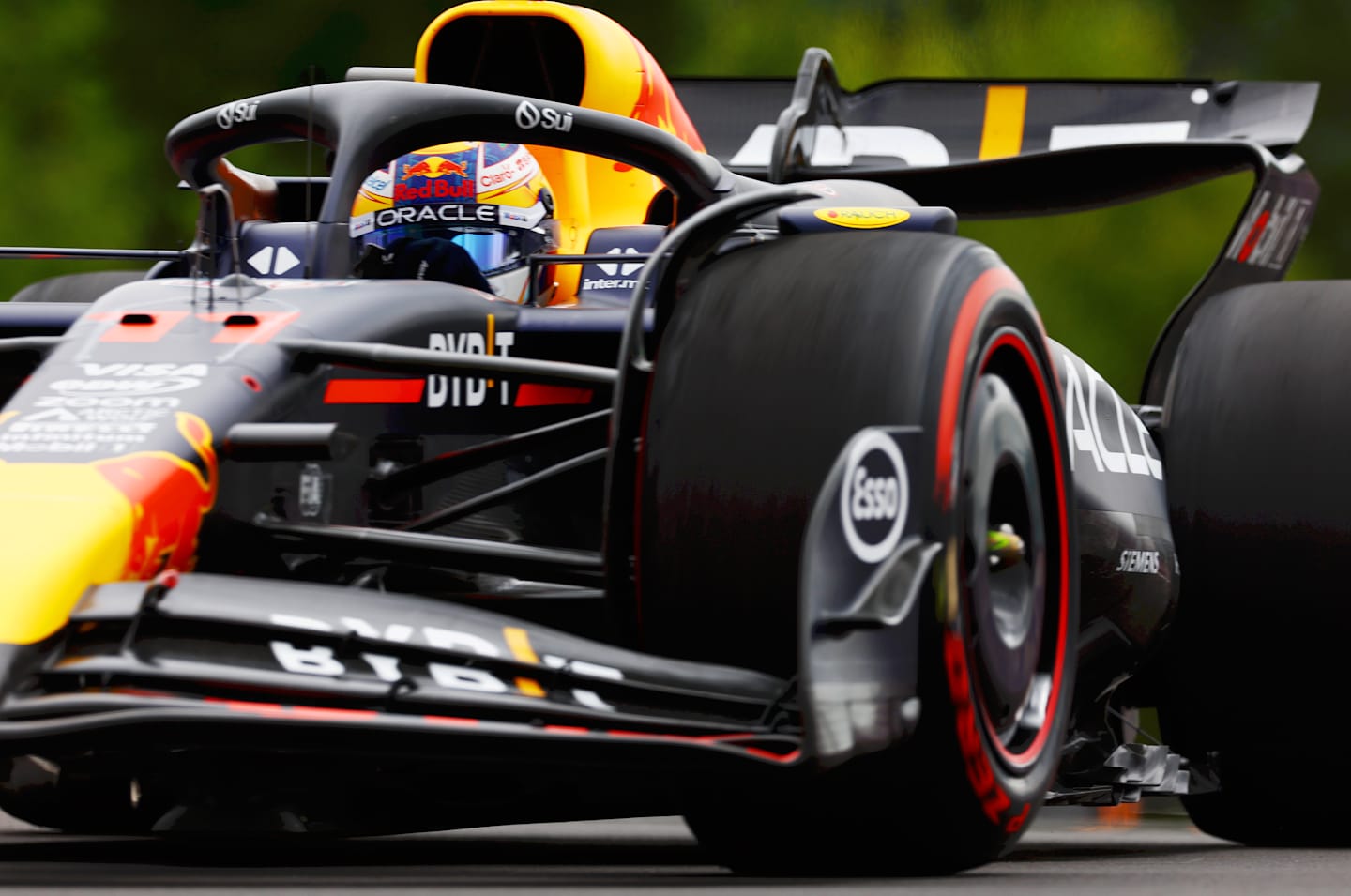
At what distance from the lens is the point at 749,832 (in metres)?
4.00

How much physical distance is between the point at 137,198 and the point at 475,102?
10788 millimetres

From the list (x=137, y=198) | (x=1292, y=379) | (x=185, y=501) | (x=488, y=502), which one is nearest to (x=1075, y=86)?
(x=1292, y=379)

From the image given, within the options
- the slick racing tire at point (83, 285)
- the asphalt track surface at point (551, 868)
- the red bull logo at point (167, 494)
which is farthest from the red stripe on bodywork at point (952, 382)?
the slick racing tire at point (83, 285)

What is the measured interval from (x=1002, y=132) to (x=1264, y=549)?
11.5ft

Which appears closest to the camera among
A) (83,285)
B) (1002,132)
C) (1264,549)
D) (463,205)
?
(463,205)

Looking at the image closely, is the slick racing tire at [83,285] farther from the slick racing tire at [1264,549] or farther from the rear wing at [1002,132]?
the slick racing tire at [1264,549]

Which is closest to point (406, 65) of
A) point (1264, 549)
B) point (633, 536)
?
point (1264, 549)

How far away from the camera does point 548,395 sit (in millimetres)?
4613

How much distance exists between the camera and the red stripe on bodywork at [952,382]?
375 centimetres

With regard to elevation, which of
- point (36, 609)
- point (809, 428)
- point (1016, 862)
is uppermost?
point (809, 428)

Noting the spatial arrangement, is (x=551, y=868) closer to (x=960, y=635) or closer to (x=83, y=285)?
(x=960, y=635)

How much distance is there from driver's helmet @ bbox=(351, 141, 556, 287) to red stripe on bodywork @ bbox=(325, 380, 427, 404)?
103cm

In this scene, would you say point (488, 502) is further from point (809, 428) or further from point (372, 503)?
point (809, 428)

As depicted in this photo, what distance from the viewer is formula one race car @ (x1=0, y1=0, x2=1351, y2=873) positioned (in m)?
3.46
